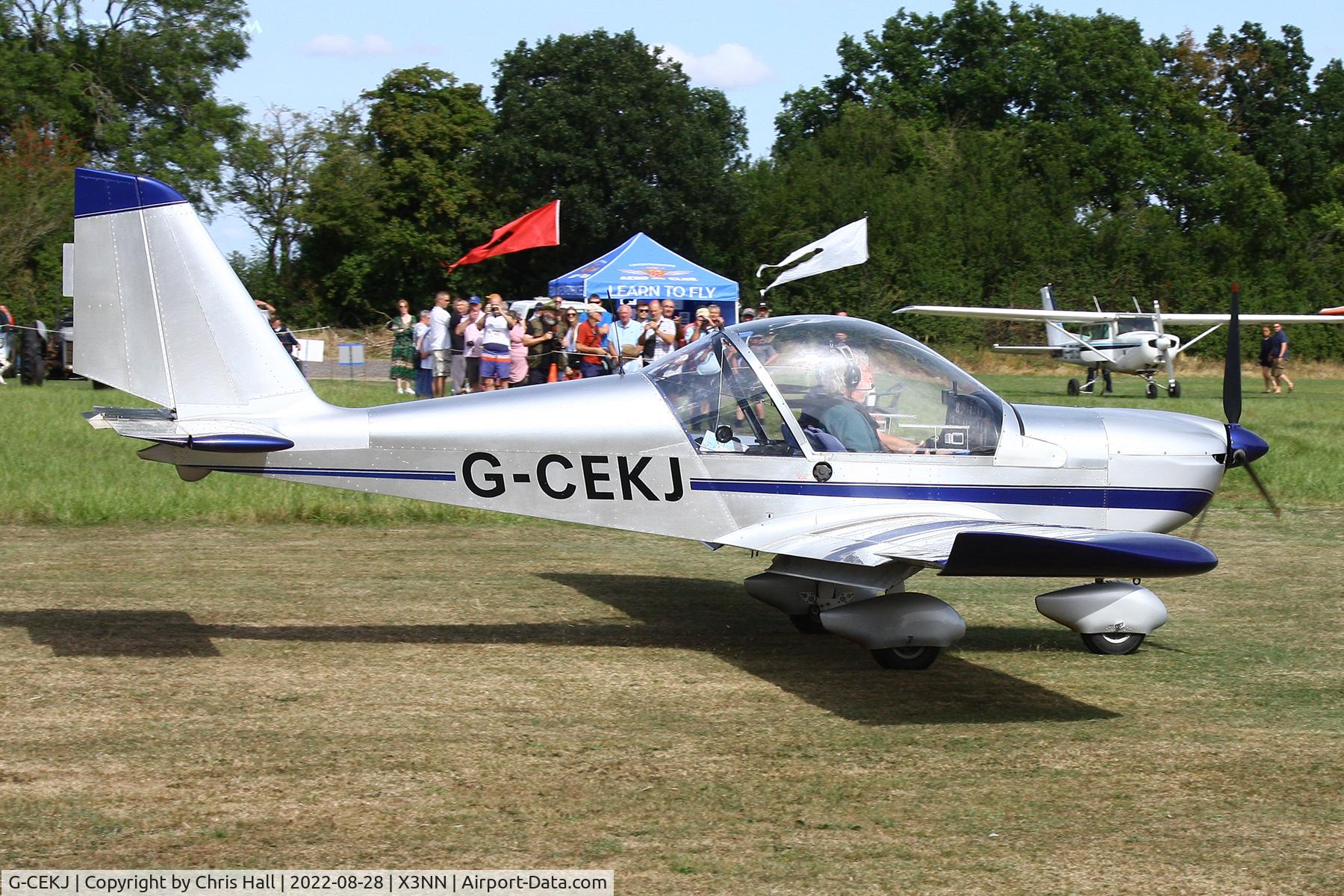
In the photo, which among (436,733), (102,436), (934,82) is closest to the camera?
(436,733)

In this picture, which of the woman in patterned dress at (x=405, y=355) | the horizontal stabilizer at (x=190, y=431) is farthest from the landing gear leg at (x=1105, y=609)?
the woman in patterned dress at (x=405, y=355)

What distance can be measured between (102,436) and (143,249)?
30.0ft

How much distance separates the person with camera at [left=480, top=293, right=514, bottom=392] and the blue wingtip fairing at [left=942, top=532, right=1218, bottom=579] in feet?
37.8

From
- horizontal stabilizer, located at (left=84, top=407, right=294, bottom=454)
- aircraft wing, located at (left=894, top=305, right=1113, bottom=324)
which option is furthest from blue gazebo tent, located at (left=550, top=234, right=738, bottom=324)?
horizontal stabilizer, located at (left=84, top=407, right=294, bottom=454)

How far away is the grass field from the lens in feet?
14.3


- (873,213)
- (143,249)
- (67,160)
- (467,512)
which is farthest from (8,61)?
(143,249)

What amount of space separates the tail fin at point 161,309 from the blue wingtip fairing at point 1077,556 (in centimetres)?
356

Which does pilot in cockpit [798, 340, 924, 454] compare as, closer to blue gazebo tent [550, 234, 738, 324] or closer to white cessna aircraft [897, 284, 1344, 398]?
blue gazebo tent [550, 234, 738, 324]

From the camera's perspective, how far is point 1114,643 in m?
7.31

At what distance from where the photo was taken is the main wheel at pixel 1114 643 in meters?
7.29

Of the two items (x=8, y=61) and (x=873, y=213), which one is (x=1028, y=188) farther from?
(x=8, y=61)

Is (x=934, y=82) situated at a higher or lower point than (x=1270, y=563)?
higher

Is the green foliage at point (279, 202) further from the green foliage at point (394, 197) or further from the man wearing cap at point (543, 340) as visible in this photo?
the man wearing cap at point (543, 340)

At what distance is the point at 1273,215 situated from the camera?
5494 cm
